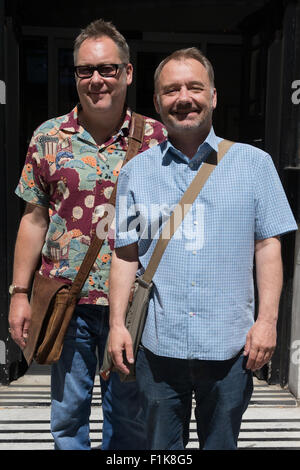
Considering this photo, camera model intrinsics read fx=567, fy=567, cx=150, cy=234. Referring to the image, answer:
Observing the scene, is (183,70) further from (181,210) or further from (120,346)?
(120,346)

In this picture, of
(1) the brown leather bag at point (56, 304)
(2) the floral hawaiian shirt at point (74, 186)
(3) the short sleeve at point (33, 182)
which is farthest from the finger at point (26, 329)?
(3) the short sleeve at point (33, 182)

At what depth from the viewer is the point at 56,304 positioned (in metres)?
2.39

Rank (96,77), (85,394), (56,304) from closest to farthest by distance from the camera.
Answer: (96,77) → (56,304) → (85,394)

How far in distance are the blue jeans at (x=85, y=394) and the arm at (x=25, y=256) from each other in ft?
0.76

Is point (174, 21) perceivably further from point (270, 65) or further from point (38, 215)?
point (38, 215)

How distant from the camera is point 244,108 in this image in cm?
493

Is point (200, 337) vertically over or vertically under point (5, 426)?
over

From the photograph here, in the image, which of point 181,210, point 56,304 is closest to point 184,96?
point 181,210

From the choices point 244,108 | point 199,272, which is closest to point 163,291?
point 199,272

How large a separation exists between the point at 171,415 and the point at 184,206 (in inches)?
29.4

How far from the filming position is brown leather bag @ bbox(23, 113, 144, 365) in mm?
2377

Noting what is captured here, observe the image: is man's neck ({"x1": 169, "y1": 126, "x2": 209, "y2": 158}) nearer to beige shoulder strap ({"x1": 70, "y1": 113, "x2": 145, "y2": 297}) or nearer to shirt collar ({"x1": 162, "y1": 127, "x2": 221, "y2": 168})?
shirt collar ({"x1": 162, "y1": 127, "x2": 221, "y2": 168})

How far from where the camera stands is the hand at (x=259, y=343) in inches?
77.2

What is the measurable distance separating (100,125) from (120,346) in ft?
3.09
